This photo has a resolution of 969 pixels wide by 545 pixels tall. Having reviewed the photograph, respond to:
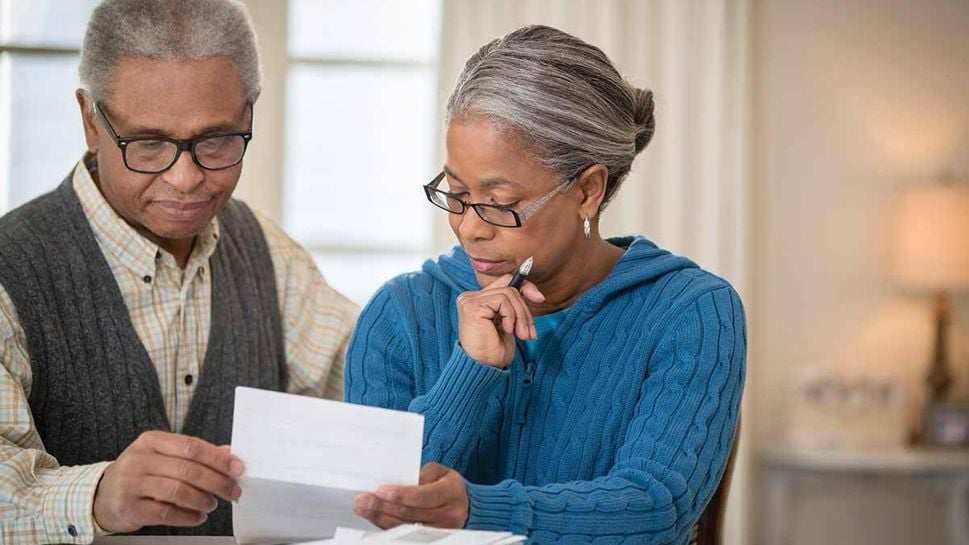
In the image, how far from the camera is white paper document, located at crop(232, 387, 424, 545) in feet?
4.29

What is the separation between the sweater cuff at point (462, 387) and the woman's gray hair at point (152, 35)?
2.09 ft

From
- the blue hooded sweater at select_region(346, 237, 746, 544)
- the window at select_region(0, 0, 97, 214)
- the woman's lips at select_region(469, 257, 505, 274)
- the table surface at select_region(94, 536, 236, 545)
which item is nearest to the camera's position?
the blue hooded sweater at select_region(346, 237, 746, 544)

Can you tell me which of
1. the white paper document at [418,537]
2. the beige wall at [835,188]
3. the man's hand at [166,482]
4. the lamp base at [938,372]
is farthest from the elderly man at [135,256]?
the lamp base at [938,372]

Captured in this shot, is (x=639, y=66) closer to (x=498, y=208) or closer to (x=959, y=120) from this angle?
(x=959, y=120)

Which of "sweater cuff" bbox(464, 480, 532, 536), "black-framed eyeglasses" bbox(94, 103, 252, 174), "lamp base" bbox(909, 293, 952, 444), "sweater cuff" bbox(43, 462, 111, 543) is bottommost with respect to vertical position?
"lamp base" bbox(909, 293, 952, 444)

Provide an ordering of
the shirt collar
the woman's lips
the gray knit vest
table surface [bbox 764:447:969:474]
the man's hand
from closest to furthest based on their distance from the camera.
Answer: the man's hand < the woman's lips < the gray knit vest < the shirt collar < table surface [bbox 764:447:969:474]

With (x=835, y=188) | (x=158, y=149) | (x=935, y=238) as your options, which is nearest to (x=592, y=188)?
(x=158, y=149)

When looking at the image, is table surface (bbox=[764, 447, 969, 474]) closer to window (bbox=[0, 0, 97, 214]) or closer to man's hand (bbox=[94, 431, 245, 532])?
window (bbox=[0, 0, 97, 214])

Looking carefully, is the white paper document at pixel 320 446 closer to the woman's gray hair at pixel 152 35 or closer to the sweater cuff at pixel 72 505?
the sweater cuff at pixel 72 505

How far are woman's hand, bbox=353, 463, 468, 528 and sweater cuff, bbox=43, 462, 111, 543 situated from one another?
412 millimetres

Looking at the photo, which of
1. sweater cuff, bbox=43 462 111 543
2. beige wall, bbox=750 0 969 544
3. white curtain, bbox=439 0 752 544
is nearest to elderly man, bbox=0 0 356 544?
sweater cuff, bbox=43 462 111 543

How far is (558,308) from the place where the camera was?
6.18 feet

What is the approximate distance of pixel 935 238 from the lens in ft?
15.0

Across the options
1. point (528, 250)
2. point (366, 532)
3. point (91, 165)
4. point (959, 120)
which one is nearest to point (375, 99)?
point (959, 120)
